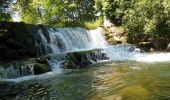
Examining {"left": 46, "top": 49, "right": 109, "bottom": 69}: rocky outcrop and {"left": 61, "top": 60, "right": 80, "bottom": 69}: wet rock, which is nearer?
{"left": 61, "top": 60, "right": 80, "bottom": 69}: wet rock

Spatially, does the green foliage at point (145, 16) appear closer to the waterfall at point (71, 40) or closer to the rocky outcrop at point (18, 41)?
the waterfall at point (71, 40)

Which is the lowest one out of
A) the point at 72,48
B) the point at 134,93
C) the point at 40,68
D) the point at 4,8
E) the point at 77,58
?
the point at 134,93

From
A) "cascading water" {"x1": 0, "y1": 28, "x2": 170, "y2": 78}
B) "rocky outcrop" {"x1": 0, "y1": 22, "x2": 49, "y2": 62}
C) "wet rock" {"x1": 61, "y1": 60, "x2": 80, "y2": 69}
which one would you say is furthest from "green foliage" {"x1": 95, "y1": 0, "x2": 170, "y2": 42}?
"rocky outcrop" {"x1": 0, "y1": 22, "x2": 49, "y2": 62}

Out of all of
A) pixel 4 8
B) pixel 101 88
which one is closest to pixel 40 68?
pixel 101 88

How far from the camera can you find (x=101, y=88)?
12602mm

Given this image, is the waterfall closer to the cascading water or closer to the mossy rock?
the cascading water

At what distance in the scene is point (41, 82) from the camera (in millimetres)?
15914

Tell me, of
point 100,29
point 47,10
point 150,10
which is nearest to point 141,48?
point 150,10

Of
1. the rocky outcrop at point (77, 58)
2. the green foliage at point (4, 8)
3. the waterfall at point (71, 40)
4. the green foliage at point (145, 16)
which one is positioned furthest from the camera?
the green foliage at point (4, 8)

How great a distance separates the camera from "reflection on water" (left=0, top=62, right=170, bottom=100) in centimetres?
1084

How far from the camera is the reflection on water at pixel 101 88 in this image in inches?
427

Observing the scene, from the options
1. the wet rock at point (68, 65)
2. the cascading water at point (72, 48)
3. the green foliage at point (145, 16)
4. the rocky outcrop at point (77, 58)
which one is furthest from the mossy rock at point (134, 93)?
the green foliage at point (145, 16)

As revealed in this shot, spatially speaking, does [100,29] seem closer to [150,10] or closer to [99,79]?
[150,10]

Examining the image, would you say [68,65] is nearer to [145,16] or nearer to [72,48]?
[72,48]
